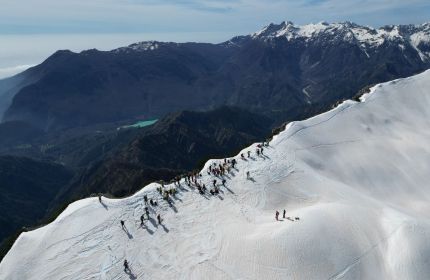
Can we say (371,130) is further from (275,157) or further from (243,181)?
(243,181)

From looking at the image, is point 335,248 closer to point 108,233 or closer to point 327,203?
point 327,203

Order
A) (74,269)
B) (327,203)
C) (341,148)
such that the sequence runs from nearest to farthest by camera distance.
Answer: (74,269), (327,203), (341,148)

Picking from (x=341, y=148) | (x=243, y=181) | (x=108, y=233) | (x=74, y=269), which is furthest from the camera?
(x=341, y=148)

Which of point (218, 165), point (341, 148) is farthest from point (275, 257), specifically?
point (341, 148)

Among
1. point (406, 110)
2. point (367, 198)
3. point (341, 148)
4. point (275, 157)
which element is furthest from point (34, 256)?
point (406, 110)

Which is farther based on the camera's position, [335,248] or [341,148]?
[341,148]

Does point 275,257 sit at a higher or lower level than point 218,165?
lower
